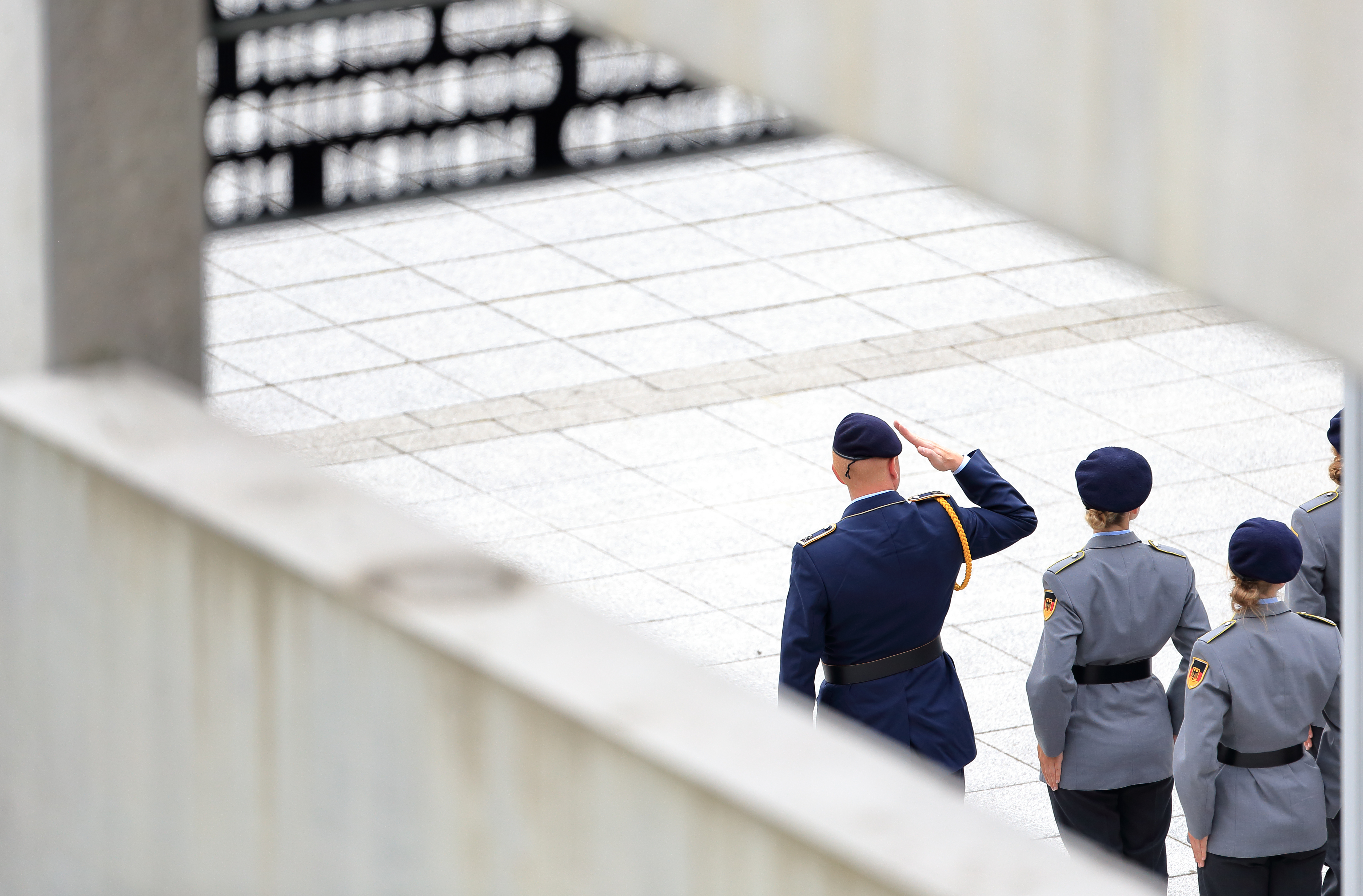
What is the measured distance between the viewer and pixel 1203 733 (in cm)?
614

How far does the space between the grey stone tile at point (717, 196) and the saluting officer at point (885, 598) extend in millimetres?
6639

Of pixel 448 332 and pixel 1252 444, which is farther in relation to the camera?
pixel 448 332

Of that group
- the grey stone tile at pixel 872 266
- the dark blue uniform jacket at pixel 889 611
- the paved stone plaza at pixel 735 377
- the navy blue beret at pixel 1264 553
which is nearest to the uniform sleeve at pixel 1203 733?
the navy blue beret at pixel 1264 553

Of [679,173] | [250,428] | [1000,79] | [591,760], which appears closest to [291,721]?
[591,760]

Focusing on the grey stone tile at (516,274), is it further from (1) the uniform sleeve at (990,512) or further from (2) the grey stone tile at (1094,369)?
(1) the uniform sleeve at (990,512)

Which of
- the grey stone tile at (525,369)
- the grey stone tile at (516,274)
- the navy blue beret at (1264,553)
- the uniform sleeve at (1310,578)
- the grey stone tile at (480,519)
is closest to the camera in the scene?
the navy blue beret at (1264,553)

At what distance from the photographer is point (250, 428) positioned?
1069cm

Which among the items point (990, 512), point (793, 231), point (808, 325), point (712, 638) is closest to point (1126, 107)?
point (990, 512)

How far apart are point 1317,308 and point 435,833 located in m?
1.10

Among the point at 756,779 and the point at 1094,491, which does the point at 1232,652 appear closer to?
the point at 1094,491

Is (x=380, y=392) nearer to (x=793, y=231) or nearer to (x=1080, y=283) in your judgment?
(x=793, y=231)

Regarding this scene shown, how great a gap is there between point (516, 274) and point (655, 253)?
78 centimetres

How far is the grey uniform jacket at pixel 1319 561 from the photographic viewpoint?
7117 mm

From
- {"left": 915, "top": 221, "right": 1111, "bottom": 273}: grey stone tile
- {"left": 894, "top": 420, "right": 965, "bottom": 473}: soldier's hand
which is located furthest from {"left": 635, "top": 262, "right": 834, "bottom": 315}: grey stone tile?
{"left": 894, "top": 420, "right": 965, "bottom": 473}: soldier's hand
